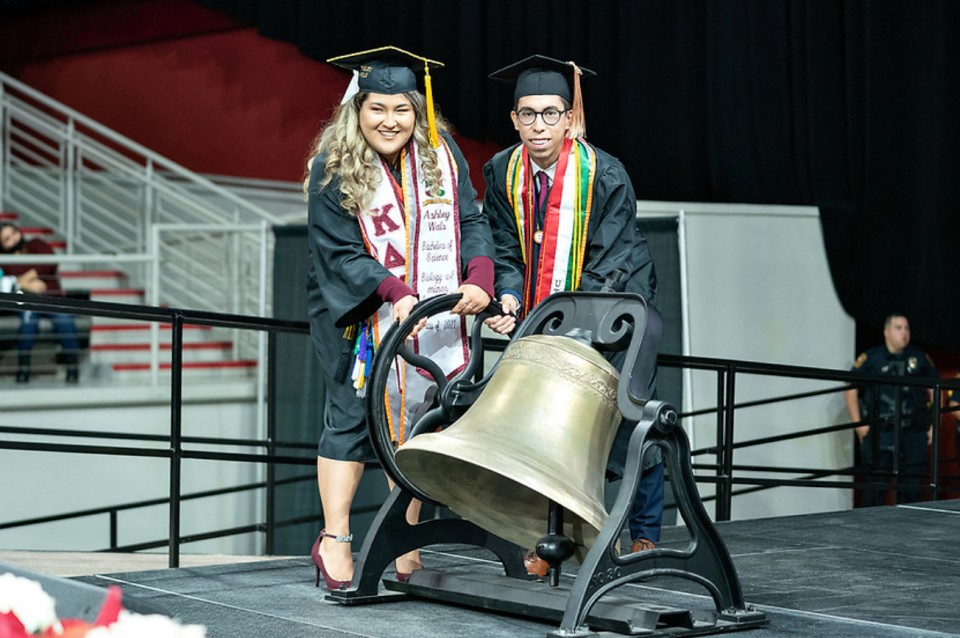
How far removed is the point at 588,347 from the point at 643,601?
719 mm

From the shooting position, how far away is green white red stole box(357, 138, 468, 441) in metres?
3.51

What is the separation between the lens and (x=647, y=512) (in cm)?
403

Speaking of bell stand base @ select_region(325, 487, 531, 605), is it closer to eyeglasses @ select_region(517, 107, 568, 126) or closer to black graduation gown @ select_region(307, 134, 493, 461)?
black graduation gown @ select_region(307, 134, 493, 461)

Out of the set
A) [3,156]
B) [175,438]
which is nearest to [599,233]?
[175,438]

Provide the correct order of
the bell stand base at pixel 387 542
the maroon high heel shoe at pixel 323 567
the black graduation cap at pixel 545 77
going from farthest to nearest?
the black graduation cap at pixel 545 77
the maroon high heel shoe at pixel 323 567
the bell stand base at pixel 387 542

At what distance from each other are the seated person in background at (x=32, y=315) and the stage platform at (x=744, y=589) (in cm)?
586

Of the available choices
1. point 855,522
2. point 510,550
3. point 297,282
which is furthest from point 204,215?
point 510,550

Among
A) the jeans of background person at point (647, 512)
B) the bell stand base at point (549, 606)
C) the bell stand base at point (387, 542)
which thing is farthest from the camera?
the jeans of background person at point (647, 512)

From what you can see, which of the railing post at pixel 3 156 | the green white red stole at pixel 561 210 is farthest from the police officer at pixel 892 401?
the railing post at pixel 3 156

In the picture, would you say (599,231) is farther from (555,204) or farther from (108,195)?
(108,195)

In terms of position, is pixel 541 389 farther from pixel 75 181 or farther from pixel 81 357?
pixel 75 181

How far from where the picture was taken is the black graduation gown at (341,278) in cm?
342

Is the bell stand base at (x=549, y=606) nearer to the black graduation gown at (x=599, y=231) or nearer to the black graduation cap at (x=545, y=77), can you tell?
the black graduation gown at (x=599, y=231)

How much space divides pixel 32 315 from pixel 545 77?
676 cm
